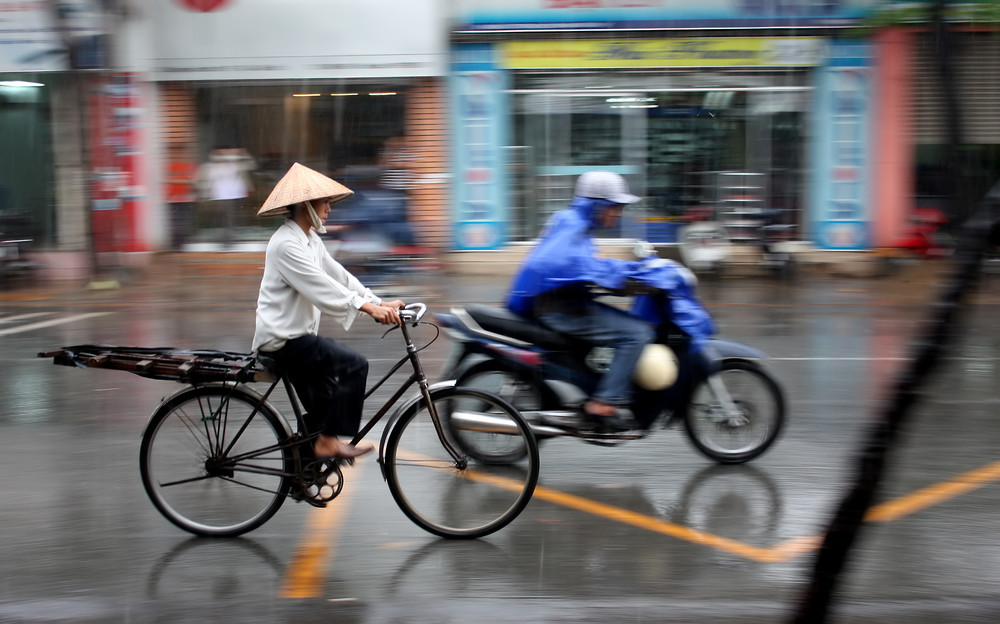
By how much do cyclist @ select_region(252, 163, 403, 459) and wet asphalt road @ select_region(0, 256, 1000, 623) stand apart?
0.67m

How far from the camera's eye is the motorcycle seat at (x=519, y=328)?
223 inches

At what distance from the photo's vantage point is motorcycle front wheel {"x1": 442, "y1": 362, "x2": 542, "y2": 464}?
15.9ft

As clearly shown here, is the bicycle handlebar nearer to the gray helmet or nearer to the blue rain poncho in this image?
the blue rain poncho

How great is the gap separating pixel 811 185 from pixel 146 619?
47.1 ft

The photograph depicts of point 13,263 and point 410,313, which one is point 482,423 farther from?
point 13,263

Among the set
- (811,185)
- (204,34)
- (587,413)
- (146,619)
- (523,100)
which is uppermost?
(204,34)

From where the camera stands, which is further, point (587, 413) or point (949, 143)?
point (949, 143)

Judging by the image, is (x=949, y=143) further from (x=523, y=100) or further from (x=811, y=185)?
(x=523, y=100)

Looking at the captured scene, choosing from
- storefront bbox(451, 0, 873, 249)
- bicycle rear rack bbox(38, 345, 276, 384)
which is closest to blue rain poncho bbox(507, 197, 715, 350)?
bicycle rear rack bbox(38, 345, 276, 384)

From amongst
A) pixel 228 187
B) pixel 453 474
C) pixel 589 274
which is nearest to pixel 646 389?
pixel 589 274

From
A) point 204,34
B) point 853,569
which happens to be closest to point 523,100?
point 204,34

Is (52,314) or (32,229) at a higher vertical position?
(32,229)

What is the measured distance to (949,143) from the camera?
50.4 ft

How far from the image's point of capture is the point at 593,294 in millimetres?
5691
